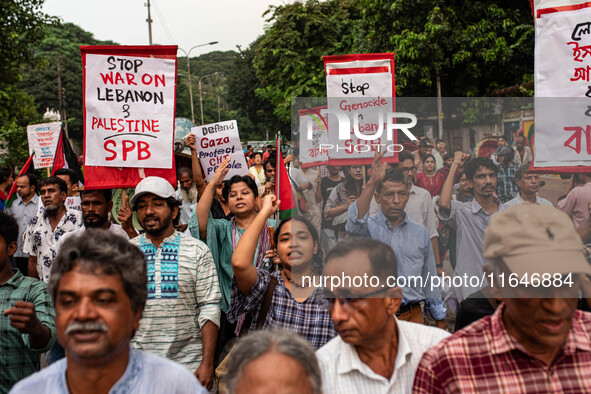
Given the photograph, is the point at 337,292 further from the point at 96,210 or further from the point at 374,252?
the point at 96,210

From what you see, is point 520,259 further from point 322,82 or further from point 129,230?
point 322,82

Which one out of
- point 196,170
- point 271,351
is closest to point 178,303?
point 271,351

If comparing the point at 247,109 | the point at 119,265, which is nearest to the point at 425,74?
the point at 119,265

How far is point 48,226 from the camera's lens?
5148mm

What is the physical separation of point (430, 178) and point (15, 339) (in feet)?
6.92

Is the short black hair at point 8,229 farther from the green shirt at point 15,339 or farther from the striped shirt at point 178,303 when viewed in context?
the striped shirt at point 178,303

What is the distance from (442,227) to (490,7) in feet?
54.6

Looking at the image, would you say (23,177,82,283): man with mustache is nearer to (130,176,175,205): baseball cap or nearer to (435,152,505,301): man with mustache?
(130,176,175,205): baseball cap

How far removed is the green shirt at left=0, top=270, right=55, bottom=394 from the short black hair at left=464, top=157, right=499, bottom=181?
2.04 meters

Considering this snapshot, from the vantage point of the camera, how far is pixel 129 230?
4.76 m

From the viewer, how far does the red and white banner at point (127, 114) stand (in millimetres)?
4789

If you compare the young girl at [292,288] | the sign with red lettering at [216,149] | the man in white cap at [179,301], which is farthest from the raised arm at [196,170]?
the young girl at [292,288]

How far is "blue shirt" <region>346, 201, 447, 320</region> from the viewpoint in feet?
8.66

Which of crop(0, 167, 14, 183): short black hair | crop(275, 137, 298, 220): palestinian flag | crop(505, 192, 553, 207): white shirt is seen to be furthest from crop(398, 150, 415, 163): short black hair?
crop(0, 167, 14, 183): short black hair
